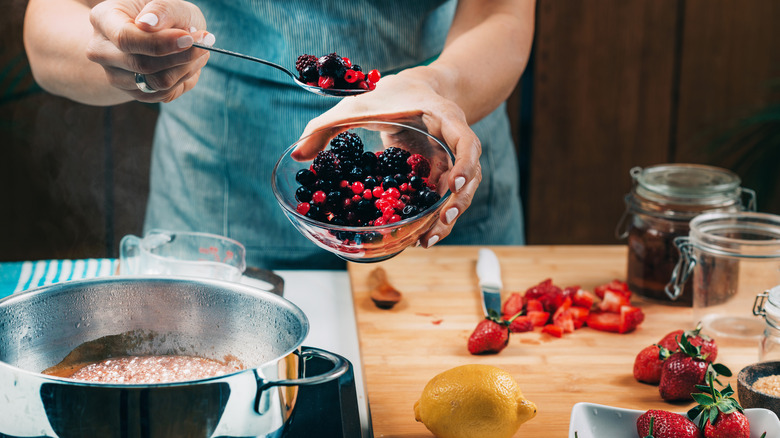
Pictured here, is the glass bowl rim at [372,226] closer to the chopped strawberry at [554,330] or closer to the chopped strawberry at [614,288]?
the chopped strawberry at [554,330]

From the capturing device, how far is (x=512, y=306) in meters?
1.32

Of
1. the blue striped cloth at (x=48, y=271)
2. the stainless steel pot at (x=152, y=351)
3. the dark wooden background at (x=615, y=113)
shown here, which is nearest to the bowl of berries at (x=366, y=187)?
the stainless steel pot at (x=152, y=351)

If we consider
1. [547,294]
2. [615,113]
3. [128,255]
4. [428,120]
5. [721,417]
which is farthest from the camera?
[615,113]

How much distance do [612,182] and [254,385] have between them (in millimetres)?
2289

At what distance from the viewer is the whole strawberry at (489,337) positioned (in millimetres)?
1165

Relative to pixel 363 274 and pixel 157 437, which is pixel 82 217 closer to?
pixel 363 274

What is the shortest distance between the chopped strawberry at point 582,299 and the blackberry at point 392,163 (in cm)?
49

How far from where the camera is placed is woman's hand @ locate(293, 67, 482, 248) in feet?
3.18

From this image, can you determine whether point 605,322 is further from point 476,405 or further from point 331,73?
point 331,73

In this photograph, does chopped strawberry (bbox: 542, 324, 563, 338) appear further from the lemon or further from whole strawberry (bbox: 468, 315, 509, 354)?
the lemon

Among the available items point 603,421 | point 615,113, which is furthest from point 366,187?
point 615,113

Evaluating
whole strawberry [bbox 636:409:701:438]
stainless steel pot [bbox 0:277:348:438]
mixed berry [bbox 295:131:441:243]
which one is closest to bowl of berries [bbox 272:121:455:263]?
mixed berry [bbox 295:131:441:243]

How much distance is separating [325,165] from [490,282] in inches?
19.1

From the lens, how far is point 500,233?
1731 millimetres
